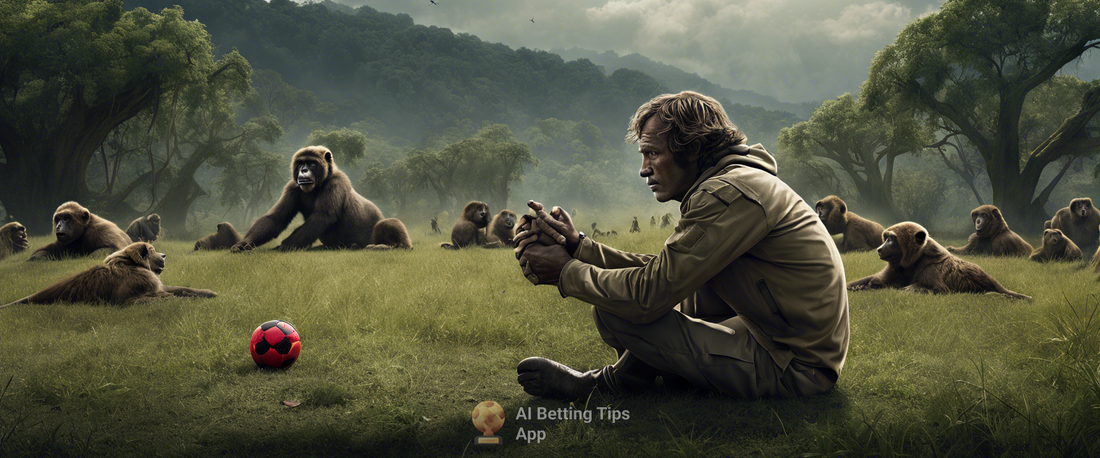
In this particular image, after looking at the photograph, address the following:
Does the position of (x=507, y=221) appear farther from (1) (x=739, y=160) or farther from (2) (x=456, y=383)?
(1) (x=739, y=160)

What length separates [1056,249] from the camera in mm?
9688

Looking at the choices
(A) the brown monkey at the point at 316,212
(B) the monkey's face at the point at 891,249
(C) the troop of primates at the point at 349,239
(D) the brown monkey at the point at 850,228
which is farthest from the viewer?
(D) the brown monkey at the point at 850,228

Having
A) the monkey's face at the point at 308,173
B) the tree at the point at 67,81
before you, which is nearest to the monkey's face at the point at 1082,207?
the monkey's face at the point at 308,173

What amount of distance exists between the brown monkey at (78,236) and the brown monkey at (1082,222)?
17.9 meters

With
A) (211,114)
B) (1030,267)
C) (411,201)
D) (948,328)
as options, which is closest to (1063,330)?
(948,328)

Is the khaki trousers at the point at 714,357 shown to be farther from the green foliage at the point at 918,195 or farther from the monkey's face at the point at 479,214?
the green foliage at the point at 918,195

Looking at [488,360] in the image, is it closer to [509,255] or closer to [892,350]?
[892,350]

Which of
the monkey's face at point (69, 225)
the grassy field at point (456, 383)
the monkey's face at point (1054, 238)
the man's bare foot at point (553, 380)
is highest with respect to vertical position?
the monkey's face at point (69, 225)

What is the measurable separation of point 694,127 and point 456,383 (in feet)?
7.22

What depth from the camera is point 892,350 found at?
14.1 ft

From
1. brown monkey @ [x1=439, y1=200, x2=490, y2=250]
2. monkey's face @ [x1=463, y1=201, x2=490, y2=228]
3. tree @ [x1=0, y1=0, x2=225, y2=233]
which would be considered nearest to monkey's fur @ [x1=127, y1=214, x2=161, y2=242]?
tree @ [x1=0, y1=0, x2=225, y2=233]

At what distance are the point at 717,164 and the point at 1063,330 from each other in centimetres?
328

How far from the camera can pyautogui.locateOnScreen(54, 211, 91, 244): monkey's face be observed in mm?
8852

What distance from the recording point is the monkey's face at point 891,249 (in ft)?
23.7
